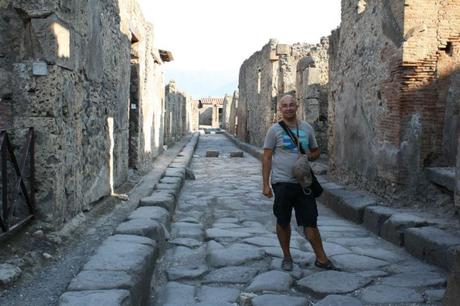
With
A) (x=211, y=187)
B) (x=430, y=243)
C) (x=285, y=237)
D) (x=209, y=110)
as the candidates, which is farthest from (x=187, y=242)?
(x=209, y=110)

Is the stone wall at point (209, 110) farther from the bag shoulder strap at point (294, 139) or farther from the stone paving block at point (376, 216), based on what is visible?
the bag shoulder strap at point (294, 139)

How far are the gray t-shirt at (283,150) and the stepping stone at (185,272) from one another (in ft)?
3.27

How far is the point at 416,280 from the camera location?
398cm

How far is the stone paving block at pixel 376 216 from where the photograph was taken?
5632 millimetres

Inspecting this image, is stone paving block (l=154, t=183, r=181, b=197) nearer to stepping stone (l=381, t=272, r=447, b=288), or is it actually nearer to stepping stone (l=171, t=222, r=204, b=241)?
stepping stone (l=171, t=222, r=204, b=241)

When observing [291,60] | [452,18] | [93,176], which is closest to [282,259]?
[93,176]

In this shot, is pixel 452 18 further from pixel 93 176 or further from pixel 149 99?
pixel 149 99

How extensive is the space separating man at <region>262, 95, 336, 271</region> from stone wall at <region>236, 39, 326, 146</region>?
10191 mm

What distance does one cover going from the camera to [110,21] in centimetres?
717

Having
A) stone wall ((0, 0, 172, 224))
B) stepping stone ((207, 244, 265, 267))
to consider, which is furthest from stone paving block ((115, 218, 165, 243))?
stone wall ((0, 0, 172, 224))

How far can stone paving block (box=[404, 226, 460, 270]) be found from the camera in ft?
14.1

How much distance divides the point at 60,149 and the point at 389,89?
4312 mm

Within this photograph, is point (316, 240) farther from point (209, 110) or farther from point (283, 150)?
point (209, 110)

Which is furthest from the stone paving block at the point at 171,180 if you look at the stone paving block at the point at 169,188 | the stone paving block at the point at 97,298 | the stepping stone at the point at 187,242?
the stone paving block at the point at 97,298
